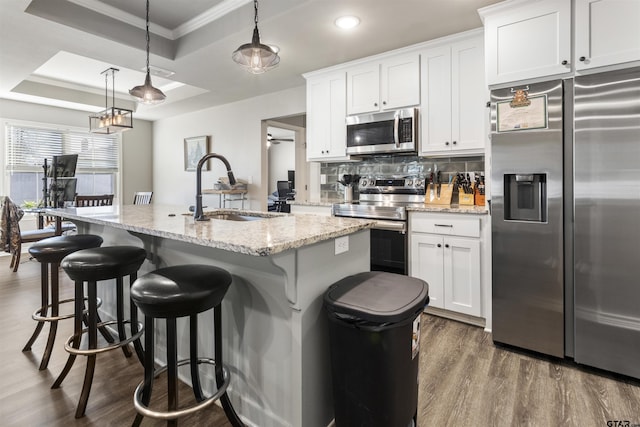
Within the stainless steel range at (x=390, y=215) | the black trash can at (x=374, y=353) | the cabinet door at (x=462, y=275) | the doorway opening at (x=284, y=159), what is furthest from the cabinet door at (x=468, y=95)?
the doorway opening at (x=284, y=159)

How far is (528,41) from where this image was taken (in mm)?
2234

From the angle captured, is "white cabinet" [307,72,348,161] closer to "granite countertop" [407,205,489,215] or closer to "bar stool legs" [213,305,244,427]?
"granite countertop" [407,205,489,215]

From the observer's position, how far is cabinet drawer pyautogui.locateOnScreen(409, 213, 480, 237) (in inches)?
103

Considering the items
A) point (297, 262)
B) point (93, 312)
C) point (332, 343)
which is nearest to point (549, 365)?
point (332, 343)

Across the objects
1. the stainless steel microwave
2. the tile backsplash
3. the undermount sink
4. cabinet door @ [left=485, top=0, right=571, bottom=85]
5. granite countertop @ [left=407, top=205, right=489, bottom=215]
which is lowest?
the undermount sink

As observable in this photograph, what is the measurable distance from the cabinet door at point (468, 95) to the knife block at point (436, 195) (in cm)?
39

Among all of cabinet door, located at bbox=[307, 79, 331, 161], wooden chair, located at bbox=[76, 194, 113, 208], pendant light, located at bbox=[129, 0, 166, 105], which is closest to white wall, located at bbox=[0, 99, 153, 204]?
wooden chair, located at bbox=[76, 194, 113, 208]

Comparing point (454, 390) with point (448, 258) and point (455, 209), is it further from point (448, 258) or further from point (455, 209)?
point (455, 209)

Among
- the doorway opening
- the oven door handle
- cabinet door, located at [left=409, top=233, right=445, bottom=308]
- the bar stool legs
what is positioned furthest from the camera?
the doorway opening

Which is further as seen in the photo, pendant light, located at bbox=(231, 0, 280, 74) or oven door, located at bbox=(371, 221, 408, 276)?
oven door, located at bbox=(371, 221, 408, 276)

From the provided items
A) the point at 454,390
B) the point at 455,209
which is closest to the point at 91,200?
the point at 455,209

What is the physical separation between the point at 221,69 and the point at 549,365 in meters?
3.86

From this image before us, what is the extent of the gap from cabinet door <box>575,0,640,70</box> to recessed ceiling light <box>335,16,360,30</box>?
55.6 inches

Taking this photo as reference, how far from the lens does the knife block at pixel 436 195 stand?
3.13m
